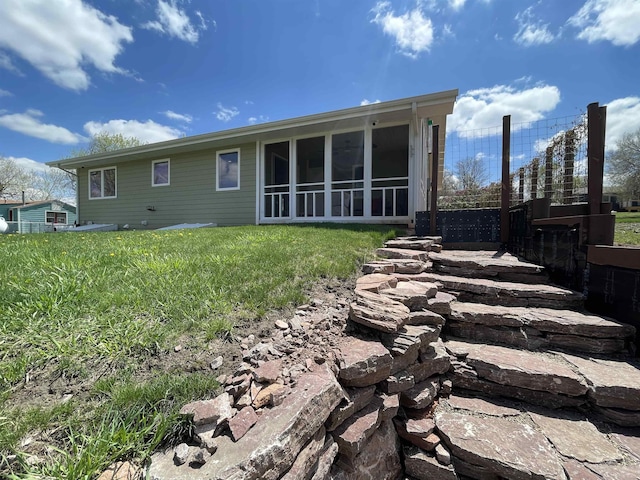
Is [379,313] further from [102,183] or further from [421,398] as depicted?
[102,183]

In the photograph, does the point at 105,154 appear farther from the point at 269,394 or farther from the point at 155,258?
the point at 269,394

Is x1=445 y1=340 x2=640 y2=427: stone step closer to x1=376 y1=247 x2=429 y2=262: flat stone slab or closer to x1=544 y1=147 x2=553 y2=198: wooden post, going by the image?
x1=376 y1=247 x2=429 y2=262: flat stone slab

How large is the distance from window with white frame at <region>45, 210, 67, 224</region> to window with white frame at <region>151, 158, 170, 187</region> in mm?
25914

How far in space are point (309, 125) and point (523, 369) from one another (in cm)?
618

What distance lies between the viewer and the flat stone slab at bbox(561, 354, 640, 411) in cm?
149

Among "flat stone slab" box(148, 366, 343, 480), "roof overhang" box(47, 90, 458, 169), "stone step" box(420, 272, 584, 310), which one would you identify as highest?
"roof overhang" box(47, 90, 458, 169)

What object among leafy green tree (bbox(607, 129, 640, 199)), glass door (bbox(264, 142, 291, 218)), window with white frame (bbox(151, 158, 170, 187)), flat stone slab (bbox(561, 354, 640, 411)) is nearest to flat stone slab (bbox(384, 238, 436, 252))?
flat stone slab (bbox(561, 354, 640, 411))

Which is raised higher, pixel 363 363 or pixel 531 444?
pixel 363 363

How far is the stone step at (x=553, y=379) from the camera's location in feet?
4.95

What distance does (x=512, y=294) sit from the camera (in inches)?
92.7

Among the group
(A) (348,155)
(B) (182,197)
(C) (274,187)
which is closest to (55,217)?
(B) (182,197)

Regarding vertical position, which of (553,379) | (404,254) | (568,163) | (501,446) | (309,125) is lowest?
(501,446)

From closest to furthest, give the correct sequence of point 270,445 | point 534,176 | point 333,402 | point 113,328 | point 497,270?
Answer: point 270,445 → point 333,402 → point 113,328 → point 497,270 → point 534,176

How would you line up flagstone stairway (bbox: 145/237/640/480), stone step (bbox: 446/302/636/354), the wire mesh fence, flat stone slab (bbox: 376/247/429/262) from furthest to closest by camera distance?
the wire mesh fence < flat stone slab (bbox: 376/247/429/262) < stone step (bbox: 446/302/636/354) < flagstone stairway (bbox: 145/237/640/480)
